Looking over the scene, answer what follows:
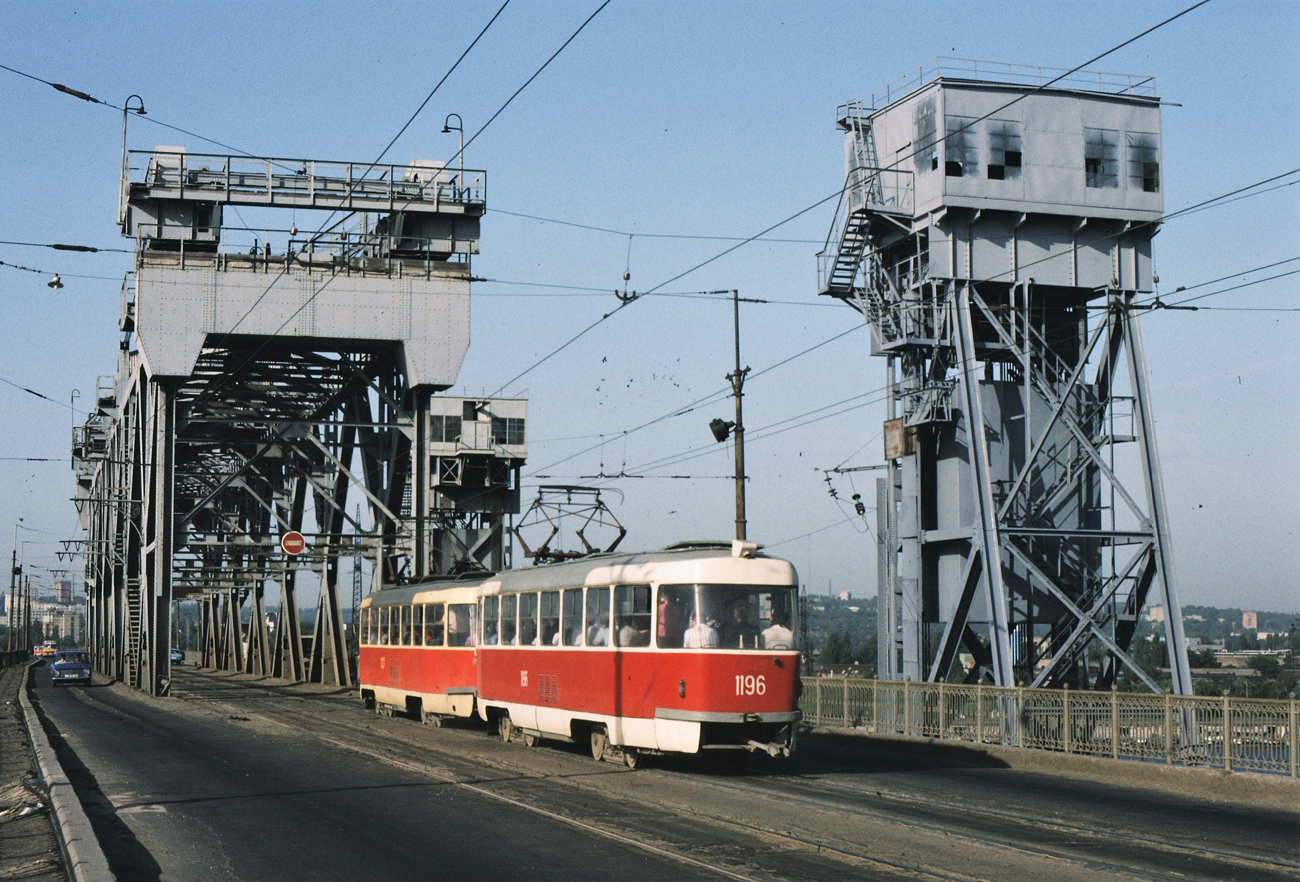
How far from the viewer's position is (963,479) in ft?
116

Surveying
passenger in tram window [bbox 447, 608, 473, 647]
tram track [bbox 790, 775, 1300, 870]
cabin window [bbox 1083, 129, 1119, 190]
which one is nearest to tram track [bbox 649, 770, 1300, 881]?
tram track [bbox 790, 775, 1300, 870]

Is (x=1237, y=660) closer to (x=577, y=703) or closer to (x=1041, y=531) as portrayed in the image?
(x=1041, y=531)

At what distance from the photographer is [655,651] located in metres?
18.4

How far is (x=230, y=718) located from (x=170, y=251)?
1591 cm

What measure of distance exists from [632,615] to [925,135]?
1980 centimetres

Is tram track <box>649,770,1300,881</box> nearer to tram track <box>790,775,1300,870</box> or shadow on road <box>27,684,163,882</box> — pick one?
tram track <box>790,775,1300,870</box>

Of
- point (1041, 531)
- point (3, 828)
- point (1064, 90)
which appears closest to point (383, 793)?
point (3, 828)

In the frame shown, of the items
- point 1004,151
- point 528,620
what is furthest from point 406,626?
point 1004,151

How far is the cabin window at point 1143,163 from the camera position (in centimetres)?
3488

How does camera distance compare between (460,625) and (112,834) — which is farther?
(460,625)

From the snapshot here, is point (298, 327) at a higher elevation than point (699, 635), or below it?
higher

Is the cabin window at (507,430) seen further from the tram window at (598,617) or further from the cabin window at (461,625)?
the tram window at (598,617)

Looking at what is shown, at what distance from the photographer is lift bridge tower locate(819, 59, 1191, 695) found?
3331cm

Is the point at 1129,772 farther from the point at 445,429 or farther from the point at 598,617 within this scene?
the point at 445,429
